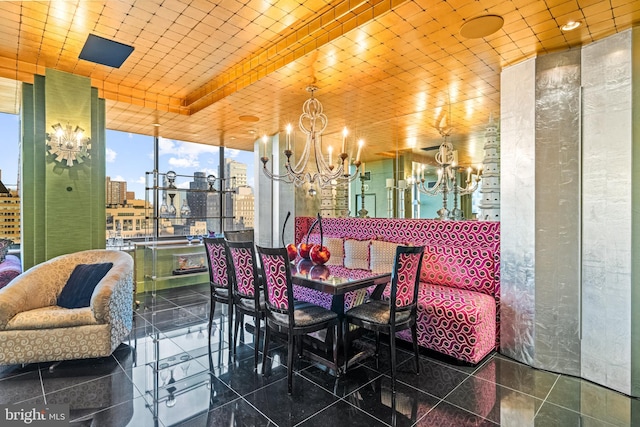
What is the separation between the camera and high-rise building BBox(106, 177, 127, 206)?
479 centimetres

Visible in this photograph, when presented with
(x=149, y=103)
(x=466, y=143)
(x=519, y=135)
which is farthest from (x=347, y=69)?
(x=149, y=103)

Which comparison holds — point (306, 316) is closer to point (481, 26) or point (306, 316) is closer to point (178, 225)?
point (481, 26)

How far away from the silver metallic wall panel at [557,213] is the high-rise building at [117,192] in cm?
534

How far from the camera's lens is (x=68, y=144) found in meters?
3.49

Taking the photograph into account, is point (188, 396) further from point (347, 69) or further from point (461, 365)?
point (347, 69)

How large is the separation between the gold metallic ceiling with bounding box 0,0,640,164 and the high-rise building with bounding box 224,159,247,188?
185 centimetres

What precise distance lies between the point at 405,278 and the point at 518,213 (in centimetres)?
126

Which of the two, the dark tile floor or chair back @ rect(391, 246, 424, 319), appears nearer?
the dark tile floor

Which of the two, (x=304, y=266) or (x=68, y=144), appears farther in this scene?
(x=68, y=144)

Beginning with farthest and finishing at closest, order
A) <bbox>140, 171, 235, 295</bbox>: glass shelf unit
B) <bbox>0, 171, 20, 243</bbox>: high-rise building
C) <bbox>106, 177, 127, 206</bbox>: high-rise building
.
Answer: <bbox>140, 171, 235, 295</bbox>: glass shelf unit, <bbox>106, 177, 127, 206</bbox>: high-rise building, <bbox>0, 171, 20, 243</bbox>: high-rise building

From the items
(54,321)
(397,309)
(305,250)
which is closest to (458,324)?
(397,309)

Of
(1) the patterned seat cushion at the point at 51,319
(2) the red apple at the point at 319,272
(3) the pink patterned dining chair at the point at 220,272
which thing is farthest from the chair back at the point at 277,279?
(1) the patterned seat cushion at the point at 51,319

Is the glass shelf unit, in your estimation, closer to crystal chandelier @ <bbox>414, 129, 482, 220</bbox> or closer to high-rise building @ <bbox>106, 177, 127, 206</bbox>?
high-rise building @ <bbox>106, 177, 127, 206</bbox>

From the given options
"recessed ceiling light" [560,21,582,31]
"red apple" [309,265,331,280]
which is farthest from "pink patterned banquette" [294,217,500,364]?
"recessed ceiling light" [560,21,582,31]
